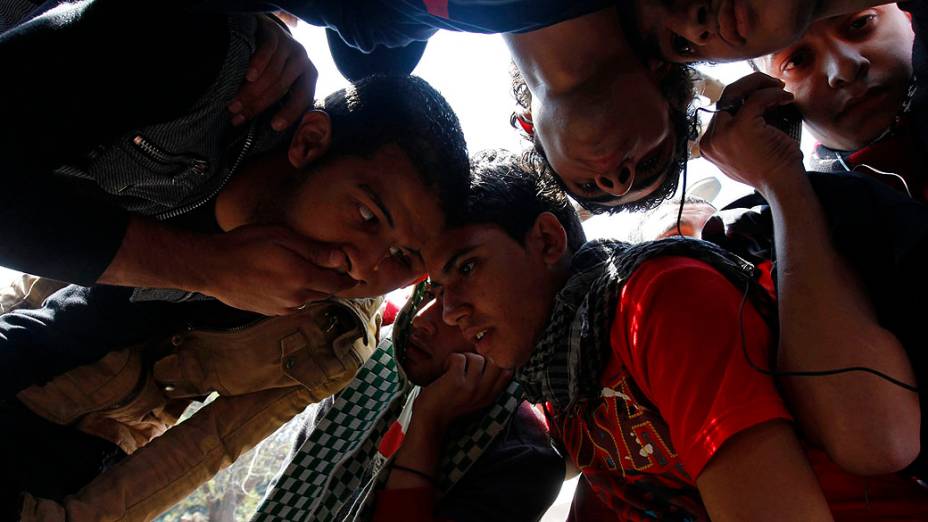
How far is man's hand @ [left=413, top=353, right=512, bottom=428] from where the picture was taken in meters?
2.00

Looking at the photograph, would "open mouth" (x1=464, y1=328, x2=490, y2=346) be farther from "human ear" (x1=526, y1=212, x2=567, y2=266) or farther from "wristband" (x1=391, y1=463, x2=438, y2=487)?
"wristband" (x1=391, y1=463, x2=438, y2=487)

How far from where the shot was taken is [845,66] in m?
1.52

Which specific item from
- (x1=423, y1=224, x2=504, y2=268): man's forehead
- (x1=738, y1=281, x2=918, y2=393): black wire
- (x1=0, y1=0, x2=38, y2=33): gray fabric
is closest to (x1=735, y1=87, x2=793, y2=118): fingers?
(x1=738, y1=281, x2=918, y2=393): black wire

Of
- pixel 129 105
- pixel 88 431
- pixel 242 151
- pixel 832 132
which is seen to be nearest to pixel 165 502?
pixel 88 431

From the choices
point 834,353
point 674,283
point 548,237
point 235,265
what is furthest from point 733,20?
point 235,265

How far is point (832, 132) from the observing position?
1.58 metres

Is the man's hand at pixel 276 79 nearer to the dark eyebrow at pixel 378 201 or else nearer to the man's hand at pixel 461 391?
the dark eyebrow at pixel 378 201

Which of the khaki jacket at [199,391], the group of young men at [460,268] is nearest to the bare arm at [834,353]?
the group of young men at [460,268]

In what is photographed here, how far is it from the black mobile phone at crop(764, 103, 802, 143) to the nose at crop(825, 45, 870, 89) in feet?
0.42

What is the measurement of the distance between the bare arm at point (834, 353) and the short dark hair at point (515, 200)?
29.9 inches

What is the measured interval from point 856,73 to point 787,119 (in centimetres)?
20

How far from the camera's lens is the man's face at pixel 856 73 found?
1507 millimetres

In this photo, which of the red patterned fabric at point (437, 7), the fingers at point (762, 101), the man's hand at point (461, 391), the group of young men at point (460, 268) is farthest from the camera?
the man's hand at point (461, 391)

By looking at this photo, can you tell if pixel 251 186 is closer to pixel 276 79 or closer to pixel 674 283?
pixel 276 79
